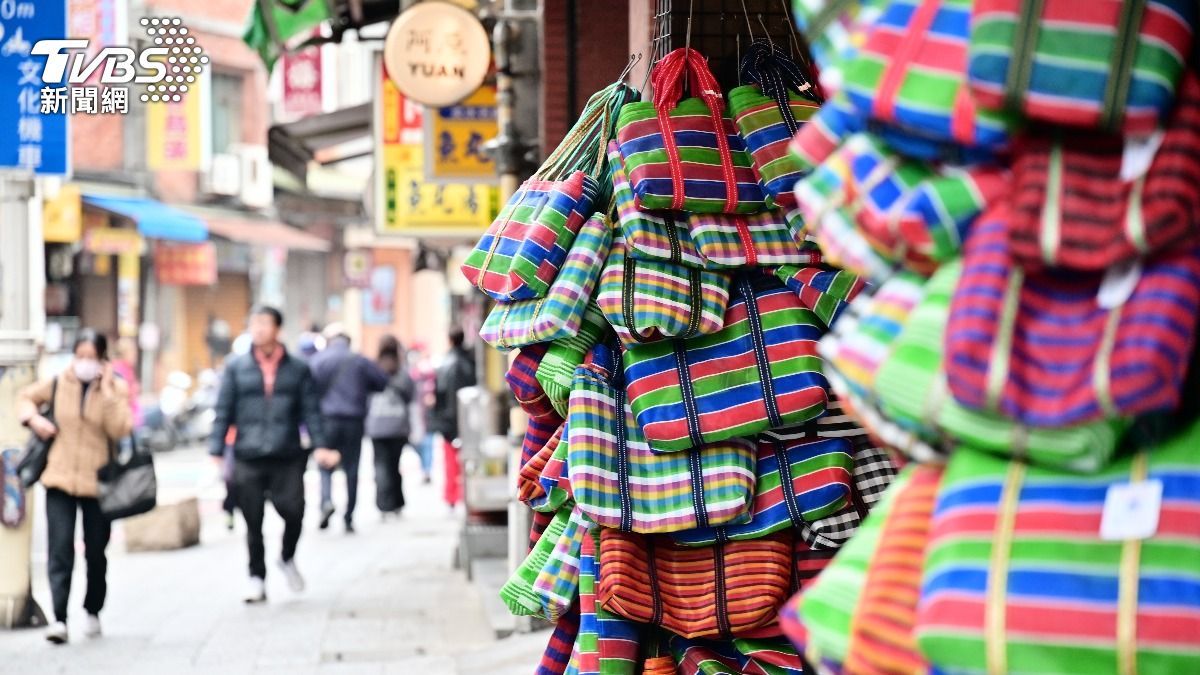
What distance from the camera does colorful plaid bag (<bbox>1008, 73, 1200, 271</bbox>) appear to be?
1.76 meters

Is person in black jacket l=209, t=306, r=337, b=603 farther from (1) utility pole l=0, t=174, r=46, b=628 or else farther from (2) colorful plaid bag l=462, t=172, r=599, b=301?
(2) colorful plaid bag l=462, t=172, r=599, b=301

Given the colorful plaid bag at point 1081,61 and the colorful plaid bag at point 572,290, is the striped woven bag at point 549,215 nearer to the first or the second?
the colorful plaid bag at point 572,290

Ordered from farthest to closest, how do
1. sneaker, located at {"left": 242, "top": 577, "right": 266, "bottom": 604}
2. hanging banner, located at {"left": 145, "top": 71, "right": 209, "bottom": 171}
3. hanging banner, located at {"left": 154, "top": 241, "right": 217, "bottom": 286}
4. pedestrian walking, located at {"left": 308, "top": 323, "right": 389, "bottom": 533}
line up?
hanging banner, located at {"left": 154, "top": 241, "right": 217, "bottom": 286}
hanging banner, located at {"left": 145, "top": 71, "right": 209, "bottom": 171}
pedestrian walking, located at {"left": 308, "top": 323, "right": 389, "bottom": 533}
sneaker, located at {"left": 242, "top": 577, "right": 266, "bottom": 604}

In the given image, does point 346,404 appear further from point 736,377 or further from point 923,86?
point 923,86

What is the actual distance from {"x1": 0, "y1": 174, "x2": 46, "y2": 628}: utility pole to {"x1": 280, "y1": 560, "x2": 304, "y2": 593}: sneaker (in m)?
1.94

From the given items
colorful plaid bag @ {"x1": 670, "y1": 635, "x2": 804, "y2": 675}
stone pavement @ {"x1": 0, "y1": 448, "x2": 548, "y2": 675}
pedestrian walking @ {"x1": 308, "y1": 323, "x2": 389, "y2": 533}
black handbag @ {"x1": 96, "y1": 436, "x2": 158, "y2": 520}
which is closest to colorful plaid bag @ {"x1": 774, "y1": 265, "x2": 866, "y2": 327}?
colorful plaid bag @ {"x1": 670, "y1": 635, "x2": 804, "y2": 675}

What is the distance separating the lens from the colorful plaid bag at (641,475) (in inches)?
138

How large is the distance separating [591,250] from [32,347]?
7843 millimetres

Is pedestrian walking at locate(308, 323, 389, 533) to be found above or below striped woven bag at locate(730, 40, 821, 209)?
below

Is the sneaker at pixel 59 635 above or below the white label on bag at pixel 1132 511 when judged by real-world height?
below

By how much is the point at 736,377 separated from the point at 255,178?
117 feet

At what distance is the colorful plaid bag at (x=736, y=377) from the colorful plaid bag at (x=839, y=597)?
1382 mm

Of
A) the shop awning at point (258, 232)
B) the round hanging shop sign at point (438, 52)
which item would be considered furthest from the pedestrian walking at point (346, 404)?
the shop awning at point (258, 232)

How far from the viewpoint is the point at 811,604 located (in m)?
2.07
